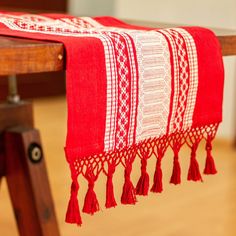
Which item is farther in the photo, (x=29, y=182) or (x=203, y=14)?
(x=203, y=14)

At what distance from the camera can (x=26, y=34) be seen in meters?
0.96

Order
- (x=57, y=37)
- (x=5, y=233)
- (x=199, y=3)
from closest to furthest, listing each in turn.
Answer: (x=57, y=37)
(x=5, y=233)
(x=199, y=3)

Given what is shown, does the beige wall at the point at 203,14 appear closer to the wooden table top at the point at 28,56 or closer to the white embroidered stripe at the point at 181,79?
the white embroidered stripe at the point at 181,79

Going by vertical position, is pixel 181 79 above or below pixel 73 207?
above

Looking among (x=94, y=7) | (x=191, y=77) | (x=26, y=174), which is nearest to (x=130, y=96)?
(x=191, y=77)

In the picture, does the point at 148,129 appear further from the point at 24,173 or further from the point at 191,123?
the point at 24,173

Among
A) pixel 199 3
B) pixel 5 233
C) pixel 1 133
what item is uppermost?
pixel 1 133

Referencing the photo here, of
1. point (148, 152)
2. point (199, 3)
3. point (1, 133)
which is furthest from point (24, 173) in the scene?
point (199, 3)

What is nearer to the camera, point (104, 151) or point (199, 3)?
point (104, 151)

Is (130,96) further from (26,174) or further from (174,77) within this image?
(26,174)

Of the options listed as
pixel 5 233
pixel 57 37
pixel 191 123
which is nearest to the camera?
pixel 57 37

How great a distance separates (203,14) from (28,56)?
2137 mm

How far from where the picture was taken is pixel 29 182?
1312 millimetres

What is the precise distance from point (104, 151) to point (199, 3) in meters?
2.07
